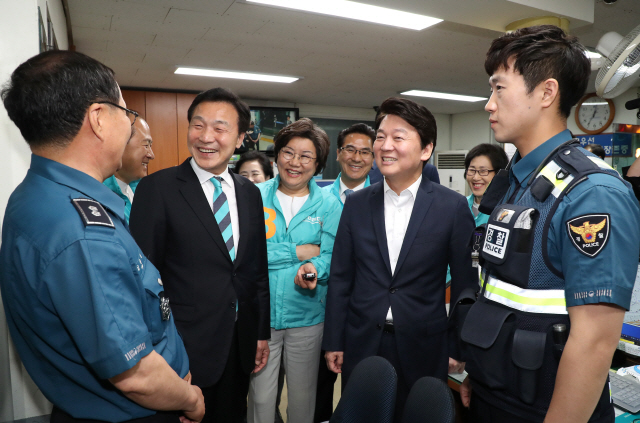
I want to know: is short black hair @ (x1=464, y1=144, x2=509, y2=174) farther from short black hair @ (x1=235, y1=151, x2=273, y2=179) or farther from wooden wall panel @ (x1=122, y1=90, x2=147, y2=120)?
wooden wall panel @ (x1=122, y1=90, x2=147, y2=120)

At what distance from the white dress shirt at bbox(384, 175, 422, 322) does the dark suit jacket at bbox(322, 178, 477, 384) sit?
0.13ft

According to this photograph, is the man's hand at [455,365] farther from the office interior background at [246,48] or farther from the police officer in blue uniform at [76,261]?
the office interior background at [246,48]

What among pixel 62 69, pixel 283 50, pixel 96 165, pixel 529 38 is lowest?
pixel 96 165

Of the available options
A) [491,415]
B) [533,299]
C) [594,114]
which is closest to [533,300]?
[533,299]

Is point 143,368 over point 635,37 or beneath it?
beneath

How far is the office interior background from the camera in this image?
1.49 m

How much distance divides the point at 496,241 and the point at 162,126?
22.3 ft

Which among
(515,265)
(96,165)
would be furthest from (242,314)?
(515,265)

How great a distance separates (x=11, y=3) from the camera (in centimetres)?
146

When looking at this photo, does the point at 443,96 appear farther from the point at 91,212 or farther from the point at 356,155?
the point at 91,212

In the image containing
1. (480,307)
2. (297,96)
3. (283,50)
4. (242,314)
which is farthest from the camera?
(297,96)

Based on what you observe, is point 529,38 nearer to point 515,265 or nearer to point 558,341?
point 515,265

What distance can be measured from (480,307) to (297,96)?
282 inches

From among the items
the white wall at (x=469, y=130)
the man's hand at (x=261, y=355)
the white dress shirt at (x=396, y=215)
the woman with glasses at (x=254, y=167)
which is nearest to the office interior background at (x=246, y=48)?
the man's hand at (x=261, y=355)
